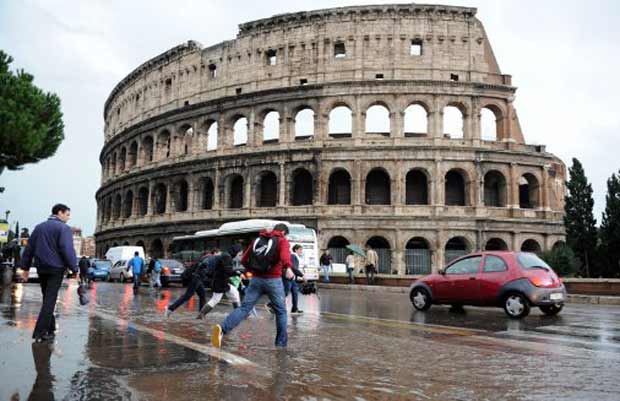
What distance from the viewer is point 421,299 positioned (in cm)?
1251

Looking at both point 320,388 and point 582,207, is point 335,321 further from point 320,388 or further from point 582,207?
point 582,207

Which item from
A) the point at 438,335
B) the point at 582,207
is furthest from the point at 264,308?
the point at 582,207

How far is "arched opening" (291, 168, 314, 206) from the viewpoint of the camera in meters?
34.8

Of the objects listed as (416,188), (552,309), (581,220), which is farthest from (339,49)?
(552,309)

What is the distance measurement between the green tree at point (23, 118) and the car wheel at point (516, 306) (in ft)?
57.0

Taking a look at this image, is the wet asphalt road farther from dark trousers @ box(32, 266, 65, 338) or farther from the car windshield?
the car windshield

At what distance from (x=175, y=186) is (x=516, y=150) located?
22702 millimetres

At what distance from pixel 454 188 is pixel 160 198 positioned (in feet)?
70.5

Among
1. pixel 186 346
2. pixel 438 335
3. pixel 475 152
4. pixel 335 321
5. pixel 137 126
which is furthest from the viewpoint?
pixel 137 126

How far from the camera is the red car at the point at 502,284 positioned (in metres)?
10.7

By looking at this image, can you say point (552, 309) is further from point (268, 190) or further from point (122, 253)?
point (122, 253)

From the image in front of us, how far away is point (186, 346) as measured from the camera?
656 cm

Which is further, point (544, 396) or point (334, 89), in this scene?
point (334, 89)

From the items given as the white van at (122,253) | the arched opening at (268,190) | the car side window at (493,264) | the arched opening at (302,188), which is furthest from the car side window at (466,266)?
the white van at (122,253)
